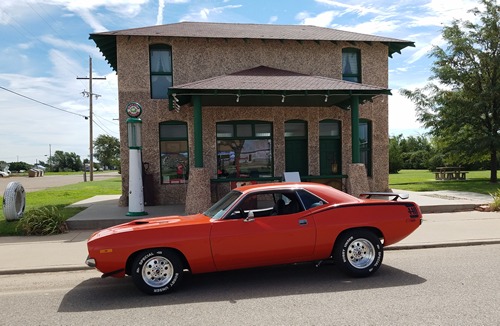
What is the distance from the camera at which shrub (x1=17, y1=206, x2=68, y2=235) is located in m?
9.01

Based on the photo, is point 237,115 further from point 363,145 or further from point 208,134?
point 363,145

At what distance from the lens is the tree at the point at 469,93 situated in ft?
69.7

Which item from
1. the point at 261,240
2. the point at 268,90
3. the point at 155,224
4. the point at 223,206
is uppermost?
the point at 268,90

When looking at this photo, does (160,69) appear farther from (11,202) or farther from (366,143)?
(366,143)

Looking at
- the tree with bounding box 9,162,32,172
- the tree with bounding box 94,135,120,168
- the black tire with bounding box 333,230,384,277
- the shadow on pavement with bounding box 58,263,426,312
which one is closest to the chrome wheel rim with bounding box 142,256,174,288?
the shadow on pavement with bounding box 58,263,426,312

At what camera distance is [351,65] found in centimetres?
1502

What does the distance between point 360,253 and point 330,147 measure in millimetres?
9680

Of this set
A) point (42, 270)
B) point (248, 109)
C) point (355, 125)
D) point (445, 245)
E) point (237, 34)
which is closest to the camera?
point (42, 270)

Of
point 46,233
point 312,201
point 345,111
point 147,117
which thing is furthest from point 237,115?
point 312,201

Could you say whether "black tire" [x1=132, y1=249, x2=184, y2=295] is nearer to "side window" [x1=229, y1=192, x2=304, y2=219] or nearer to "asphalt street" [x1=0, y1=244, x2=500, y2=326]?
"asphalt street" [x1=0, y1=244, x2=500, y2=326]

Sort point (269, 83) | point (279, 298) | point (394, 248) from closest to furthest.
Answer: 1. point (279, 298)
2. point (394, 248)
3. point (269, 83)

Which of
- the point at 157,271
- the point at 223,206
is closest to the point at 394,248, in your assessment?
the point at 223,206

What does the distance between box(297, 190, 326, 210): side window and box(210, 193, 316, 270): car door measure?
20 cm

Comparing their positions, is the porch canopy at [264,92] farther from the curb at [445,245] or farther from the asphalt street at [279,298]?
the asphalt street at [279,298]
